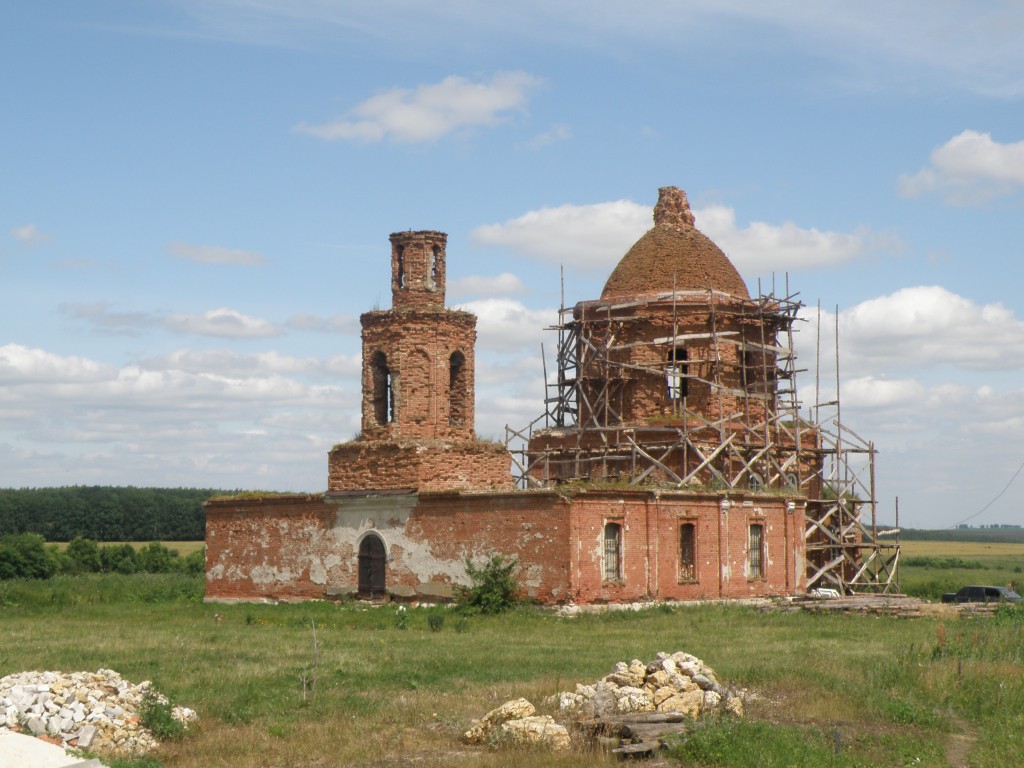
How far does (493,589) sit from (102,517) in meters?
75.1

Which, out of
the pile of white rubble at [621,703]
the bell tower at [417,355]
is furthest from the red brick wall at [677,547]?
the pile of white rubble at [621,703]

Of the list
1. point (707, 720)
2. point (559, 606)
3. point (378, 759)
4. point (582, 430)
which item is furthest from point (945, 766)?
point (582, 430)

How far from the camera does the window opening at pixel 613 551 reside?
91.1 feet

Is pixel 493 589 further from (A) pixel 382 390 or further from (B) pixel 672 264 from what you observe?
(B) pixel 672 264

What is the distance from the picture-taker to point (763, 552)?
105 ft

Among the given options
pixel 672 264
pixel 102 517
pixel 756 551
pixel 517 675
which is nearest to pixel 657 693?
pixel 517 675

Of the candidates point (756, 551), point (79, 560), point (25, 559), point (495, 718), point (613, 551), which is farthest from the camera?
point (79, 560)

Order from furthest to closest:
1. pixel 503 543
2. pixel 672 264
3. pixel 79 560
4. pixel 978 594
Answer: pixel 79 560 → pixel 672 264 → pixel 978 594 → pixel 503 543

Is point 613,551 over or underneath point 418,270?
underneath

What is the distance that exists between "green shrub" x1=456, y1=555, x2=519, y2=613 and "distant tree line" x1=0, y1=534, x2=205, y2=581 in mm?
31378

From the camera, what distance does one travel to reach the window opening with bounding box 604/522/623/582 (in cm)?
2777

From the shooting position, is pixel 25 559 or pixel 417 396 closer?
pixel 417 396

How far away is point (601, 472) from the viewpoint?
34.3m

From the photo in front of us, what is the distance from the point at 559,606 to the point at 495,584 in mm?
1424
